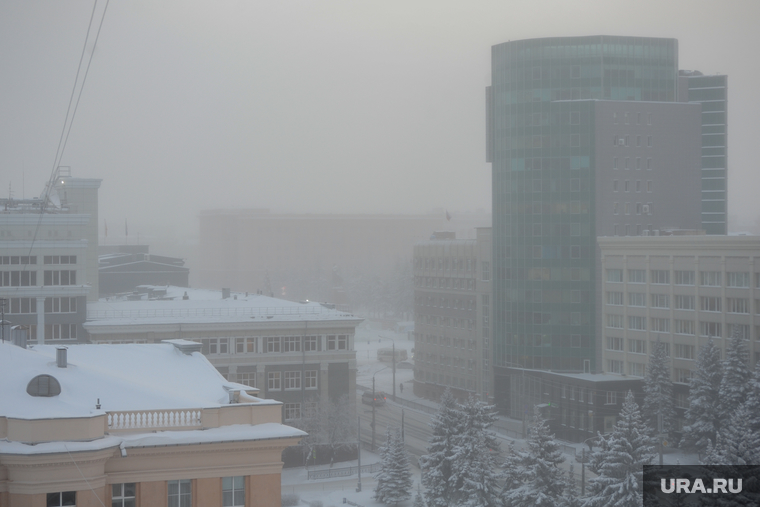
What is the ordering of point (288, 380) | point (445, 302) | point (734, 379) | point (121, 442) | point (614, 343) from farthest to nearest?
point (445, 302)
point (614, 343)
point (288, 380)
point (734, 379)
point (121, 442)

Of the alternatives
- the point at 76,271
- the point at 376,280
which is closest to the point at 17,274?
the point at 76,271

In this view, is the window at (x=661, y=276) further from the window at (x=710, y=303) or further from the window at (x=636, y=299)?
the window at (x=710, y=303)

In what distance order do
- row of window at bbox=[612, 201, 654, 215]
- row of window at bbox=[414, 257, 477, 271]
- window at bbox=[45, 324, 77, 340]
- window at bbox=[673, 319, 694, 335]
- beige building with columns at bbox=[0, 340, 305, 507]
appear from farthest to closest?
row of window at bbox=[414, 257, 477, 271], row of window at bbox=[612, 201, 654, 215], window at bbox=[673, 319, 694, 335], window at bbox=[45, 324, 77, 340], beige building with columns at bbox=[0, 340, 305, 507]

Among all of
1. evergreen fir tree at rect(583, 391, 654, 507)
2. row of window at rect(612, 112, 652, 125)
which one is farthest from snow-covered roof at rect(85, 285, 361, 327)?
evergreen fir tree at rect(583, 391, 654, 507)

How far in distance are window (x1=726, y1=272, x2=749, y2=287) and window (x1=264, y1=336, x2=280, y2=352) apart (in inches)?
1193

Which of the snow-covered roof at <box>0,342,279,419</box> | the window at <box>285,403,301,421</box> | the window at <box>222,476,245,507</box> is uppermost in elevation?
the snow-covered roof at <box>0,342,279,419</box>

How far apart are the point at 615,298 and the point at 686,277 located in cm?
667

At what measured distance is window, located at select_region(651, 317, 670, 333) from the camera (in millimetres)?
65938

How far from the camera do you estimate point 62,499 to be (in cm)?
1930

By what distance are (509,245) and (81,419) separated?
58195 millimetres

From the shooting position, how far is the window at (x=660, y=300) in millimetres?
66188

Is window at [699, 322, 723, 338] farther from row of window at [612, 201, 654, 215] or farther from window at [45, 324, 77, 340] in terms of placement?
window at [45, 324, 77, 340]

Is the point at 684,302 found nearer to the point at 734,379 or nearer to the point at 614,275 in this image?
the point at 614,275

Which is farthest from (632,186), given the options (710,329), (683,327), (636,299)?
(710,329)
